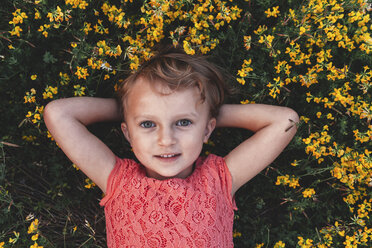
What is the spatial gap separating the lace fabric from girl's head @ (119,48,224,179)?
0.17 meters

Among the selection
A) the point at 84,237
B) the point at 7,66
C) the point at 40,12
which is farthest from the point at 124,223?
the point at 40,12

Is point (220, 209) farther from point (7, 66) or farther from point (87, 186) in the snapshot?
point (7, 66)

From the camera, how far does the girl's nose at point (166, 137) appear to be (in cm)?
210

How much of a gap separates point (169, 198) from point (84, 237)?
1218 mm

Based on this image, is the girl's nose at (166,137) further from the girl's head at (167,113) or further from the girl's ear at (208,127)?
the girl's ear at (208,127)

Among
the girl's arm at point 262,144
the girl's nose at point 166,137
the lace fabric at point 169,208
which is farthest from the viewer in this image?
the girl's arm at point 262,144

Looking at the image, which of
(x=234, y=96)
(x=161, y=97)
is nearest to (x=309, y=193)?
(x=234, y=96)

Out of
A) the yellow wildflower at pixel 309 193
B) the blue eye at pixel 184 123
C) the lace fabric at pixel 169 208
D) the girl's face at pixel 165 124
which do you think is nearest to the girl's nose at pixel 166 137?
the girl's face at pixel 165 124

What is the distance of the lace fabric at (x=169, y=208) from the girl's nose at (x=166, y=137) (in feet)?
1.10

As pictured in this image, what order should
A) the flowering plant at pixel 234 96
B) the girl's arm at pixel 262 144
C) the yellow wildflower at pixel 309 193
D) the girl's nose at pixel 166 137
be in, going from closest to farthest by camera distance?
1. the girl's nose at pixel 166 137
2. the girl's arm at pixel 262 144
3. the flowering plant at pixel 234 96
4. the yellow wildflower at pixel 309 193

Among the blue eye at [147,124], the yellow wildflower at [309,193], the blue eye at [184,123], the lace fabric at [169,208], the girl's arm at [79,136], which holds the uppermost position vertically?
the blue eye at [184,123]

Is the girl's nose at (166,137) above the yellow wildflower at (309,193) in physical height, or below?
above

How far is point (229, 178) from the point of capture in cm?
237

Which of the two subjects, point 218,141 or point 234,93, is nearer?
point 234,93
